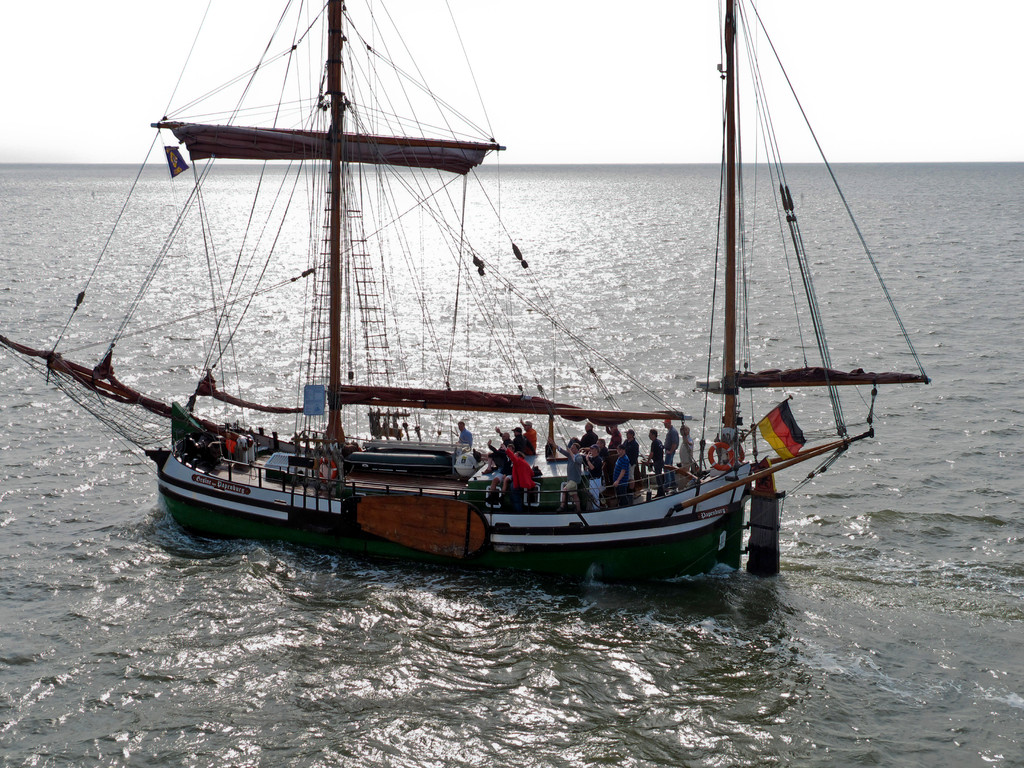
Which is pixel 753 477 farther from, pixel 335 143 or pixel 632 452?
pixel 335 143

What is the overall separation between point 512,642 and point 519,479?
422cm

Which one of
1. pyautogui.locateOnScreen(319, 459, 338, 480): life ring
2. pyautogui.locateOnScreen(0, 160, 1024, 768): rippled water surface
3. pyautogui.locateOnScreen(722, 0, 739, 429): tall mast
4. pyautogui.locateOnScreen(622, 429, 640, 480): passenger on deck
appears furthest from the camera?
pyautogui.locateOnScreen(319, 459, 338, 480): life ring

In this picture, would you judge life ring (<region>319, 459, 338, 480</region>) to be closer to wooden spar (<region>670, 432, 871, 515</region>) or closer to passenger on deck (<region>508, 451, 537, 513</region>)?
passenger on deck (<region>508, 451, 537, 513</region>)

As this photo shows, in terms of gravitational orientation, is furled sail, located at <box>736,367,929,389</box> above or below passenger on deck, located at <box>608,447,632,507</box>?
above

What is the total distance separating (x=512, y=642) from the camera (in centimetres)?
1997

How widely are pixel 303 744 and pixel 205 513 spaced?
1007 cm

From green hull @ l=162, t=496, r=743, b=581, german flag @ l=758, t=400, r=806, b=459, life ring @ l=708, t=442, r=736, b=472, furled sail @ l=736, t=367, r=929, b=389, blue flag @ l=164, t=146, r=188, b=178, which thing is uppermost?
blue flag @ l=164, t=146, r=188, b=178

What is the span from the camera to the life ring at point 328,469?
24120 mm

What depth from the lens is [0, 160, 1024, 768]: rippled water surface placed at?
54.8 feet

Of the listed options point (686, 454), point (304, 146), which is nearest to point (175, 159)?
point (304, 146)

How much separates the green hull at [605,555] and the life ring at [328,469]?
1.40 m

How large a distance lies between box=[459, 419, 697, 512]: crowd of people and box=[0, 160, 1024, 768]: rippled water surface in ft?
6.90

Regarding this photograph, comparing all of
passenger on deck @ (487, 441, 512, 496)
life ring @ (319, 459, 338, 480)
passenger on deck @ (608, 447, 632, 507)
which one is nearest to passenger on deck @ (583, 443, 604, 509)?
passenger on deck @ (608, 447, 632, 507)

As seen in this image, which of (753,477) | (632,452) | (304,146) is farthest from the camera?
(304,146)
